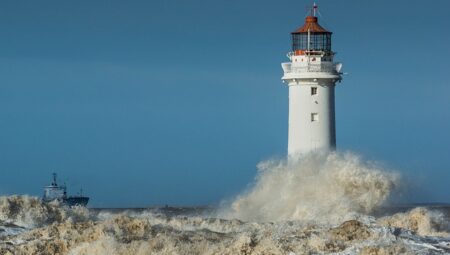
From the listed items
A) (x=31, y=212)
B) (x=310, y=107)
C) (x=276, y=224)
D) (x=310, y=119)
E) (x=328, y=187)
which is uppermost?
(x=310, y=107)

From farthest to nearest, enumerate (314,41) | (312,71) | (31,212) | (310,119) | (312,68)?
(314,41)
(312,68)
(312,71)
(310,119)
(31,212)

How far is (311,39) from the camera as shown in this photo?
120 feet

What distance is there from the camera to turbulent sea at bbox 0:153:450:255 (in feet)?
63.4

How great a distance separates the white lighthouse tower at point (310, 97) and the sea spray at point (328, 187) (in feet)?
1.45

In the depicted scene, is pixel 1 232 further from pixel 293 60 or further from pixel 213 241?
pixel 293 60

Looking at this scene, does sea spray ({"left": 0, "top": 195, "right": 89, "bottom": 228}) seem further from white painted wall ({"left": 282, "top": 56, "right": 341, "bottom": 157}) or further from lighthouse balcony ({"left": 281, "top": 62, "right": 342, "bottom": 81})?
lighthouse balcony ({"left": 281, "top": 62, "right": 342, "bottom": 81})

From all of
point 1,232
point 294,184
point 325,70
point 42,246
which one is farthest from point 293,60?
point 42,246

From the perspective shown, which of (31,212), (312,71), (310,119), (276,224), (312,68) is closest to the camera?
(276,224)

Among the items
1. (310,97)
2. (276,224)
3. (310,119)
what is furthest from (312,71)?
(276,224)

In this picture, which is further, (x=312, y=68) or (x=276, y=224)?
(x=312, y=68)

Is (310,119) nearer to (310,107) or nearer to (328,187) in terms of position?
(310,107)

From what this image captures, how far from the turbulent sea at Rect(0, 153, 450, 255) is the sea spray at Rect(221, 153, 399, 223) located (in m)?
0.03

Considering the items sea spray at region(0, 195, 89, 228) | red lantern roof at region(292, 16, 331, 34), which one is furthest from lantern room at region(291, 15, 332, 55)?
sea spray at region(0, 195, 89, 228)

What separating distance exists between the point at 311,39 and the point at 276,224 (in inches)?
478
